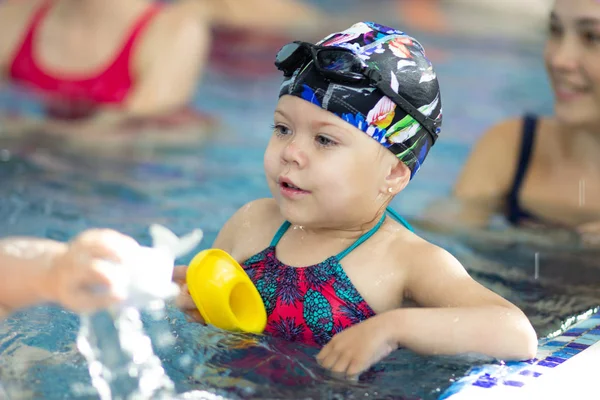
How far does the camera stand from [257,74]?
883cm

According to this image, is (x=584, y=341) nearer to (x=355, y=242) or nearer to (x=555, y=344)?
(x=555, y=344)

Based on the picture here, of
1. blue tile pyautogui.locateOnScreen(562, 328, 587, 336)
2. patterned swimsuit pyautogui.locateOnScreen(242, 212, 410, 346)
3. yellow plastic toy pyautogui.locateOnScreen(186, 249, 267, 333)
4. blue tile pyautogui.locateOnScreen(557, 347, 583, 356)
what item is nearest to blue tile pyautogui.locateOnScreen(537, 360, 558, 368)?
blue tile pyautogui.locateOnScreen(557, 347, 583, 356)

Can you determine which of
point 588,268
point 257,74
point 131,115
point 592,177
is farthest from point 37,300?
point 257,74

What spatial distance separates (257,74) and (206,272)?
6110 mm

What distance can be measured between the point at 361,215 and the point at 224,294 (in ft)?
1.70

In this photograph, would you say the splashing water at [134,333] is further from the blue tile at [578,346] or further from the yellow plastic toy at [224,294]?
the blue tile at [578,346]

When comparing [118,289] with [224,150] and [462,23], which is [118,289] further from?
[462,23]

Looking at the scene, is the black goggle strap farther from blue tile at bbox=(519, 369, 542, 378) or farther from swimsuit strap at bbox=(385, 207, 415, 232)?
blue tile at bbox=(519, 369, 542, 378)

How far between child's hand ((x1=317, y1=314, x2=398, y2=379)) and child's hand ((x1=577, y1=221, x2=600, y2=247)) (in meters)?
2.04

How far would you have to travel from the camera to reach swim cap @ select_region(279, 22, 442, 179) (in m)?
2.89

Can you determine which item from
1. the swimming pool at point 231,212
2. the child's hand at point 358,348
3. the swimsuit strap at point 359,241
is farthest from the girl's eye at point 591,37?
the child's hand at point 358,348

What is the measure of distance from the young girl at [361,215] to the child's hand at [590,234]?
5.42ft

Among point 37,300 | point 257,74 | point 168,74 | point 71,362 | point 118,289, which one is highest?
point 118,289

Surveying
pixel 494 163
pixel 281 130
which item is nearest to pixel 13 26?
pixel 494 163
